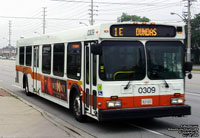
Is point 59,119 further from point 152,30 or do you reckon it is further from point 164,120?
point 152,30

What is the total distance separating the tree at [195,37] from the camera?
250 ft

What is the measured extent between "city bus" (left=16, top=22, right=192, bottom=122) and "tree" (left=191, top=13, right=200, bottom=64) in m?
69.2

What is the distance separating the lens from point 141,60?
885 cm

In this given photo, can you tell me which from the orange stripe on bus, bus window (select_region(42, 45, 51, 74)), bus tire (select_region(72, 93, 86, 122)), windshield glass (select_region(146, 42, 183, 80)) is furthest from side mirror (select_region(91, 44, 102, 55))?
the orange stripe on bus

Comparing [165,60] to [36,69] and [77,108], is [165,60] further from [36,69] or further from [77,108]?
[36,69]

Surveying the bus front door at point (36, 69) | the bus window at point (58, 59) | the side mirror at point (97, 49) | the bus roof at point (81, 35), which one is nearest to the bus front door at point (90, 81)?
the bus roof at point (81, 35)

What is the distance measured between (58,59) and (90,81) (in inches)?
120

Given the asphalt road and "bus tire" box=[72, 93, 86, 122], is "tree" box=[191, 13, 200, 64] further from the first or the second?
"bus tire" box=[72, 93, 86, 122]

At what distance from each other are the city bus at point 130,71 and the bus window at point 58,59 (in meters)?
1.24

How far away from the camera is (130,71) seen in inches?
345

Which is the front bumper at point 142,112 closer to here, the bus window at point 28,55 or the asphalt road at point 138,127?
the asphalt road at point 138,127

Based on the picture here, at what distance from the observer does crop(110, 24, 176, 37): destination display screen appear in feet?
28.7

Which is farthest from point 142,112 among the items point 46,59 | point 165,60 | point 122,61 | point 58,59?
point 46,59

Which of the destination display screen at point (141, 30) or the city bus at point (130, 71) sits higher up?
the destination display screen at point (141, 30)
